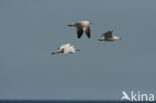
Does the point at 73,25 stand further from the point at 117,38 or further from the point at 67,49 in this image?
the point at 117,38

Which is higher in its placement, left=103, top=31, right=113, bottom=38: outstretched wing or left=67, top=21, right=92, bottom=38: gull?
left=67, top=21, right=92, bottom=38: gull

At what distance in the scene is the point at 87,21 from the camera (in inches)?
1640

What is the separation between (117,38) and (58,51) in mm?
6800

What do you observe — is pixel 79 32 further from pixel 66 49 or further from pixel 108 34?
pixel 108 34

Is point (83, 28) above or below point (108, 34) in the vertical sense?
above

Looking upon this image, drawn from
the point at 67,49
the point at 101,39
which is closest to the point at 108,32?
the point at 101,39

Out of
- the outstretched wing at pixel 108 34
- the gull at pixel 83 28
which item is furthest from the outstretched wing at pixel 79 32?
the outstretched wing at pixel 108 34

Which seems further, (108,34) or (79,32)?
(108,34)

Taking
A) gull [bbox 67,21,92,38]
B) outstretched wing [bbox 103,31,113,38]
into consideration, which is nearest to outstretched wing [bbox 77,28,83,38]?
gull [bbox 67,21,92,38]

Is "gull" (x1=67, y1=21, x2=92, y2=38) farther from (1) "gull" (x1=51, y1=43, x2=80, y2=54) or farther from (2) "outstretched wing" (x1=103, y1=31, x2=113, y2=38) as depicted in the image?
(2) "outstretched wing" (x1=103, y1=31, x2=113, y2=38)

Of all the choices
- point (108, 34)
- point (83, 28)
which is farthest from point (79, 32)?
point (108, 34)

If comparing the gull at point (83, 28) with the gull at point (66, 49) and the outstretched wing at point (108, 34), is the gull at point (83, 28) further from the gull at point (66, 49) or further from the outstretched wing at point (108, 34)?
the outstretched wing at point (108, 34)

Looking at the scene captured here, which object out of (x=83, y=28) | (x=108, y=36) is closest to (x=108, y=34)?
(x=108, y=36)

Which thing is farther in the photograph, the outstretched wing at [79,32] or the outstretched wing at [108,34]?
the outstretched wing at [108,34]
